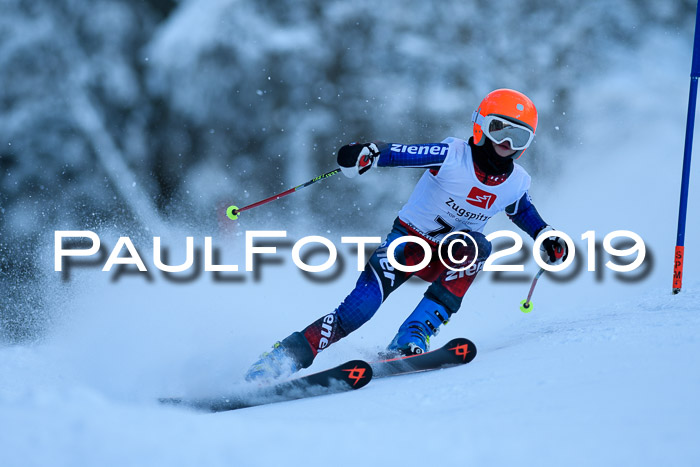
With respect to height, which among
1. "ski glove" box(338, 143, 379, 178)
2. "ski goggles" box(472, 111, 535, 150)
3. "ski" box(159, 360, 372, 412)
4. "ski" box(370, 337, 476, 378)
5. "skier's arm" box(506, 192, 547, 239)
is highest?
"ski goggles" box(472, 111, 535, 150)

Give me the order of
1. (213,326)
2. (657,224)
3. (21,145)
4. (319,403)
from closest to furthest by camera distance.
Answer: (319,403), (213,326), (657,224), (21,145)

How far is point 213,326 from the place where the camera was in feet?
13.5

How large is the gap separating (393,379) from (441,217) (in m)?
0.79

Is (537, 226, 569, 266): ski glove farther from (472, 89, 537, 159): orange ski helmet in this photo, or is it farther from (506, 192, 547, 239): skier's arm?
(472, 89, 537, 159): orange ski helmet

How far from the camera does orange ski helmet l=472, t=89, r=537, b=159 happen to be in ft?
9.25

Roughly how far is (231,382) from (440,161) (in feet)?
4.27

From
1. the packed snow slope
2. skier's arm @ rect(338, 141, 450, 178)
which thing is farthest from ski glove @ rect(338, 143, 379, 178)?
the packed snow slope

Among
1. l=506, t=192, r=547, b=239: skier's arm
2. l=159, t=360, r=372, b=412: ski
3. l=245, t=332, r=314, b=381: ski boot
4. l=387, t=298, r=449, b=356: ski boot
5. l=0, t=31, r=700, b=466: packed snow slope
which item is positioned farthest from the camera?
l=506, t=192, r=547, b=239: skier's arm

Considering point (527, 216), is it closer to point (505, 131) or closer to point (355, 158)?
point (505, 131)

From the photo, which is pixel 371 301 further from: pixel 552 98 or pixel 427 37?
pixel 427 37

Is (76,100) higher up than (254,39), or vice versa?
(254,39)

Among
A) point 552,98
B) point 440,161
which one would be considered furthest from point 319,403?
point 552,98

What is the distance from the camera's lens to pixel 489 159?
9.50 ft

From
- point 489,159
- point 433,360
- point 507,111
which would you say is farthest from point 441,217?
point 433,360
